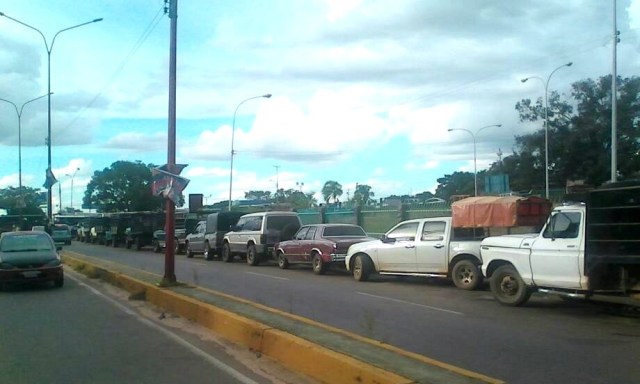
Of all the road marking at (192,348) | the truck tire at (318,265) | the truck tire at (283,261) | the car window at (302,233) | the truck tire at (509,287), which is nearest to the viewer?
the road marking at (192,348)

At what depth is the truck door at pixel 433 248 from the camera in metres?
16.5

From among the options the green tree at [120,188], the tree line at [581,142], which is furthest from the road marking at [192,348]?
the green tree at [120,188]

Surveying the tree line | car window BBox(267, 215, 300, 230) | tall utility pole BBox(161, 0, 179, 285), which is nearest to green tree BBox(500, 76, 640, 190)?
the tree line

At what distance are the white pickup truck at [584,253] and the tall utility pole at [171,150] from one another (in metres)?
6.92

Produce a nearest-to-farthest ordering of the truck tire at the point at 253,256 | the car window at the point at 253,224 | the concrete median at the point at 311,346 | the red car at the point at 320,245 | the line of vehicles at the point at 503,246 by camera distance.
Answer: the concrete median at the point at 311,346 → the line of vehicles at the point at 503,246 → the red car at the point at 320,245 → the truck tire at the point at 253,256 → the car window at the point at 253,224

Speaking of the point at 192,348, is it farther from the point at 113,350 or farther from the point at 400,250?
the point at 400,250

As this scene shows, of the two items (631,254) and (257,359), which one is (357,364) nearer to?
(257,359)

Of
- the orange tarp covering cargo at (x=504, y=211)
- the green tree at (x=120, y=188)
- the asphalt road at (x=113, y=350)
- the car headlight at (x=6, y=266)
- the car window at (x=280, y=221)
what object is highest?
the green tree at (x=120, y=188)

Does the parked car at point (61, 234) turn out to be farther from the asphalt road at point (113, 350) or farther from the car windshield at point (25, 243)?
the asphalt road at point (113, 350)

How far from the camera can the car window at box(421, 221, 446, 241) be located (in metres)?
16.7

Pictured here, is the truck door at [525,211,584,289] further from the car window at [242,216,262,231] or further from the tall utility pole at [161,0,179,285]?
the car window at [242,216,262,231]

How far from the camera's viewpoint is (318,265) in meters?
21.1

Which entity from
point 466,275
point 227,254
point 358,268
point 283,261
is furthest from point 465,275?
point 227,254

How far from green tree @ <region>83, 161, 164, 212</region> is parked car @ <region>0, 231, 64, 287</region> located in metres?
60.7
